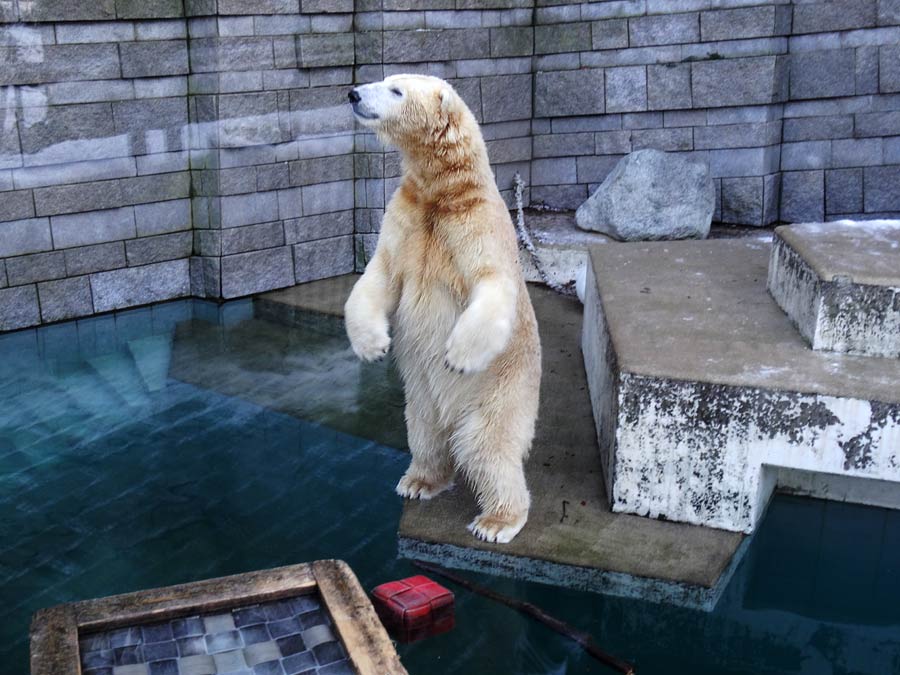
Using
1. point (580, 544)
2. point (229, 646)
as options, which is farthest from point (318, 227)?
point (229, 646)

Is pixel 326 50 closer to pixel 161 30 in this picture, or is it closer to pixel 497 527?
pixel 161 30

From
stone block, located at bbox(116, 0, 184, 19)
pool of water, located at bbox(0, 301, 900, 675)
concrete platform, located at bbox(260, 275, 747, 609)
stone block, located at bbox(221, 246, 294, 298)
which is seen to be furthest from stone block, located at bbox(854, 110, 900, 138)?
stone block, located at bbox(116, 0, 184, 19)

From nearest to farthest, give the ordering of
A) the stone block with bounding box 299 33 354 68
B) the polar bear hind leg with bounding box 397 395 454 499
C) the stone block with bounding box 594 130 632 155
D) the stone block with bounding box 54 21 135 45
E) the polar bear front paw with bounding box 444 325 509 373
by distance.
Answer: the polar bear front paw with bounding box 444 325 509 373 < the polar bear hind leg with bounding box 397 395 454 499 < the stone block with bounding box 54 21 135 45 < the stone block with bounding box 299 33 354 68 < the stone block with bounding box 594 130 632 155

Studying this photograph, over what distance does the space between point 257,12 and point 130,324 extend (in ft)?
7.31

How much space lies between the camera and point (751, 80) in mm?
7281

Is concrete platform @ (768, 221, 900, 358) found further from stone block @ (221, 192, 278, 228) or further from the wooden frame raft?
stone block @ (221, 192, 278, 228)

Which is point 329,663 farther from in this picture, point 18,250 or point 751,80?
point 751,80

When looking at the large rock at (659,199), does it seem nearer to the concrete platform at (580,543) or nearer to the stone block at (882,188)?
the stone block at (882,188)

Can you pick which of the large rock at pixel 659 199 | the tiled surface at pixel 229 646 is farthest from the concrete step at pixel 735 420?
the large rock at pixel 659 199

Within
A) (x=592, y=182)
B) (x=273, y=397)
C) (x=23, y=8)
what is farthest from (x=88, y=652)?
(x=592, y=182)

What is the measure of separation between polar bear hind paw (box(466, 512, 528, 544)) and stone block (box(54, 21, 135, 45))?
411 centimetres

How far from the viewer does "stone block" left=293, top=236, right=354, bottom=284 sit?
23.3 ft

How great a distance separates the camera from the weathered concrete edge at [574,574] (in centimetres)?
355

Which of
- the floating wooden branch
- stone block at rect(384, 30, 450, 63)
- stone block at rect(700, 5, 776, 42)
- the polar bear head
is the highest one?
stone block at rect(700, 5, 776, 42)
